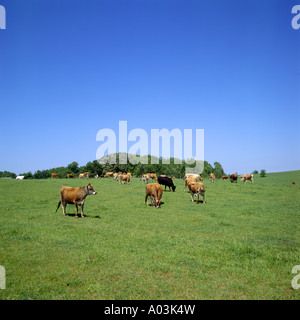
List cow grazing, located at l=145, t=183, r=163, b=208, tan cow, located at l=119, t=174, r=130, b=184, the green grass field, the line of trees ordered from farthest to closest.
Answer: the line of trees
tan cow, located at l=119, t=174, r=130, b=184
cow grazing, located at l=145, t=183, r=163, b=208
the green grass field

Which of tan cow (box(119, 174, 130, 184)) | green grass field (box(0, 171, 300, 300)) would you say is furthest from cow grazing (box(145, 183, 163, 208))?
tan cow (box(119, 174, 130, 184))

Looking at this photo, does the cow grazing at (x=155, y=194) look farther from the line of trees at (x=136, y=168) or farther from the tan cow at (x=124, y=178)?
the line of trees at (x=136, y=168)

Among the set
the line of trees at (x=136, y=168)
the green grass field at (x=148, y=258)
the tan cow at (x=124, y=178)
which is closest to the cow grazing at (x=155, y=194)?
the green grass field at (x=148, y=258)

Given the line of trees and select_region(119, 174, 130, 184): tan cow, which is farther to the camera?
the line of trees

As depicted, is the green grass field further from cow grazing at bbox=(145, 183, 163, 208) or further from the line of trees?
the line of trees

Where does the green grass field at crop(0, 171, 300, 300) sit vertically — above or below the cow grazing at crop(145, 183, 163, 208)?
below

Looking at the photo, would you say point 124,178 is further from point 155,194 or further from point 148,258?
point 148,258

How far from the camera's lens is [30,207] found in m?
18.8

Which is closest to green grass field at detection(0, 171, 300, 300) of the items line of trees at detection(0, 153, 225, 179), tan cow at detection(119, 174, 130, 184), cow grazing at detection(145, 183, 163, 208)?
cow grazing at detection(145, 183, 163, 208)

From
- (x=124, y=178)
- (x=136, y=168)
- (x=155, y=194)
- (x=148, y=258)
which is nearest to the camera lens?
(x=148, y=258)

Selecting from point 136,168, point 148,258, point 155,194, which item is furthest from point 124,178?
point 136,168

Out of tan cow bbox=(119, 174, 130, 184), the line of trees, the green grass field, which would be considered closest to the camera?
the green grass field

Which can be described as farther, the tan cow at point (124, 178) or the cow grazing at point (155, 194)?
the tan cow at point (124, 178)
